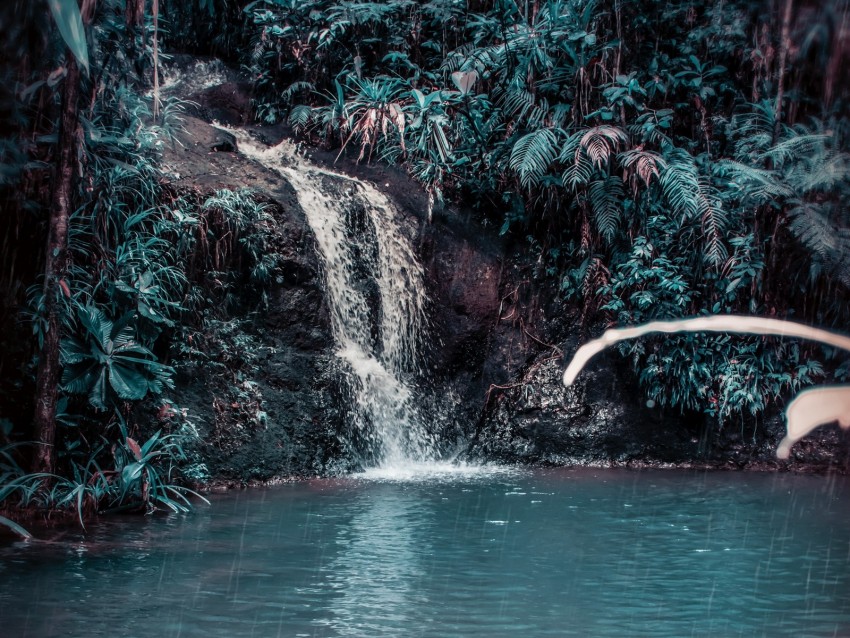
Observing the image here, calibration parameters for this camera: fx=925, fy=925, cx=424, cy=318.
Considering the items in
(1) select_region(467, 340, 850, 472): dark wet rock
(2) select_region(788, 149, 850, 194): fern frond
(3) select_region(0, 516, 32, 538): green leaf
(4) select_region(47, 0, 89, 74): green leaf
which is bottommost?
(3) select_region(0, 516, 32, 538): green leaf

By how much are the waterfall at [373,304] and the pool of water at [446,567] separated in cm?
185

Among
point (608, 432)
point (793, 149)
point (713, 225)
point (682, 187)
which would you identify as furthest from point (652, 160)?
point (608, 432)

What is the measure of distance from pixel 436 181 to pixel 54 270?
611cm

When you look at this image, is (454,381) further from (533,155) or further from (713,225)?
(713,225)

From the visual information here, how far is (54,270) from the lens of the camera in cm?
761

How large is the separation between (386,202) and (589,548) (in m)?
6.67

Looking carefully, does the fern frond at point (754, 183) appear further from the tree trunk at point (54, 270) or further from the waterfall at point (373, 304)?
the tree trunk at point (54, 270)

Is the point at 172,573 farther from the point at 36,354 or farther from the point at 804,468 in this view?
the point at 804,468

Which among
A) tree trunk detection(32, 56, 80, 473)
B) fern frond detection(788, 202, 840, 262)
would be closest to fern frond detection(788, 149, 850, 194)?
fern frond detection(788, 202, 840, 262)

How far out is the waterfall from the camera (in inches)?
427

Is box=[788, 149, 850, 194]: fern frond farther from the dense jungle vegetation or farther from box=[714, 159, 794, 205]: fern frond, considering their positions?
box=[714, 159, 794, 205]: fern frond

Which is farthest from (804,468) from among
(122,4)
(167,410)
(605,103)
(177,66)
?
(177,66)

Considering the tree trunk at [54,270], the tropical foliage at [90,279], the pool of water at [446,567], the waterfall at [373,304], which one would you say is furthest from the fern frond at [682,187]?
the tree trunk at [54,270]

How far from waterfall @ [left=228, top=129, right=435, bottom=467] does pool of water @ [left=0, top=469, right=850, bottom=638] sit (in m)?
1.85
